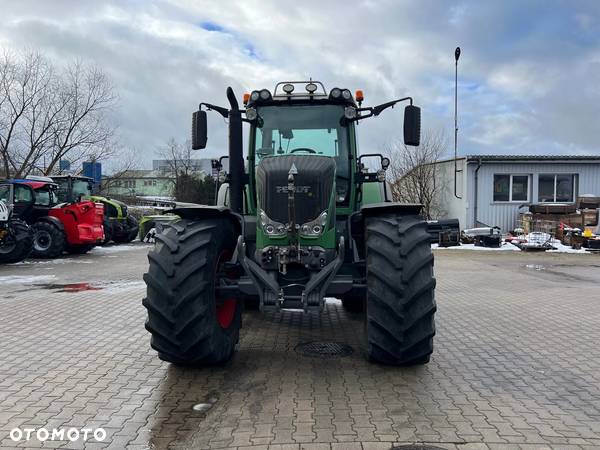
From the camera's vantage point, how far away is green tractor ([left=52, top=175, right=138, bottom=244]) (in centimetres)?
2002

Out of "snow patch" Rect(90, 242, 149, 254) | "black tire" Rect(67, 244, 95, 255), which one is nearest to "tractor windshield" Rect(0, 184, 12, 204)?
"black tire" Rect(67, 244, 95, 255)

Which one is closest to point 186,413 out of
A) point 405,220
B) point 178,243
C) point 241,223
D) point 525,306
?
point 178,243

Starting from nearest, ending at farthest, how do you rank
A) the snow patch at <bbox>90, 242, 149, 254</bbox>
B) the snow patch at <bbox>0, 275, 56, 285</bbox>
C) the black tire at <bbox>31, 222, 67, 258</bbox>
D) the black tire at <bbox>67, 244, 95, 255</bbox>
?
1. the snow patch at <bbox>0, 275, 56, 285</bbox>
2. the black tire at <bbox>31, 222, 67, 258</bbox>
3. the black tire at <bbox>67, 244, 95, 255</bbox>
4. the snow patch at <bbox>90, 242, 149, 254</bbox>

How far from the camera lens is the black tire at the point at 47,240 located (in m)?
16.6

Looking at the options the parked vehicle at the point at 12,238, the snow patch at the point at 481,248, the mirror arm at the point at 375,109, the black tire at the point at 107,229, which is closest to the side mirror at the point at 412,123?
the mirror arm at the point at 375,109

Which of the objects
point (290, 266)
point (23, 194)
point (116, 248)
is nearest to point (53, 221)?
point (23, 194)

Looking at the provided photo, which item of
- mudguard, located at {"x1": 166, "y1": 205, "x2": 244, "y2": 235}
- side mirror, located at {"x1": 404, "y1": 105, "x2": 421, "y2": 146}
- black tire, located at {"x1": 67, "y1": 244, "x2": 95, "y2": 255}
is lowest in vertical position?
black tire, located at {"x1": 67, "y1": 244, "x2": 95, "y2": 255}

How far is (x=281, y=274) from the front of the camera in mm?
4855

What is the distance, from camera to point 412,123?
19.2 feet

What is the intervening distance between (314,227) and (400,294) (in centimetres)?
97

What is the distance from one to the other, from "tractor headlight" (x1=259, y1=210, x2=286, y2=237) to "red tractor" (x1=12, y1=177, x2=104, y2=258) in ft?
45.2

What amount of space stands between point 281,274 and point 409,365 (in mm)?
1441

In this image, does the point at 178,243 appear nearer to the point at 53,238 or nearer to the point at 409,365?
the point at 409,365

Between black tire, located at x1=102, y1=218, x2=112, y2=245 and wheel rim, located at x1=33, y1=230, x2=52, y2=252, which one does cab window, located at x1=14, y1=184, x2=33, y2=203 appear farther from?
black tire, located at x1=102, y1=218, x2=112, y2=245
